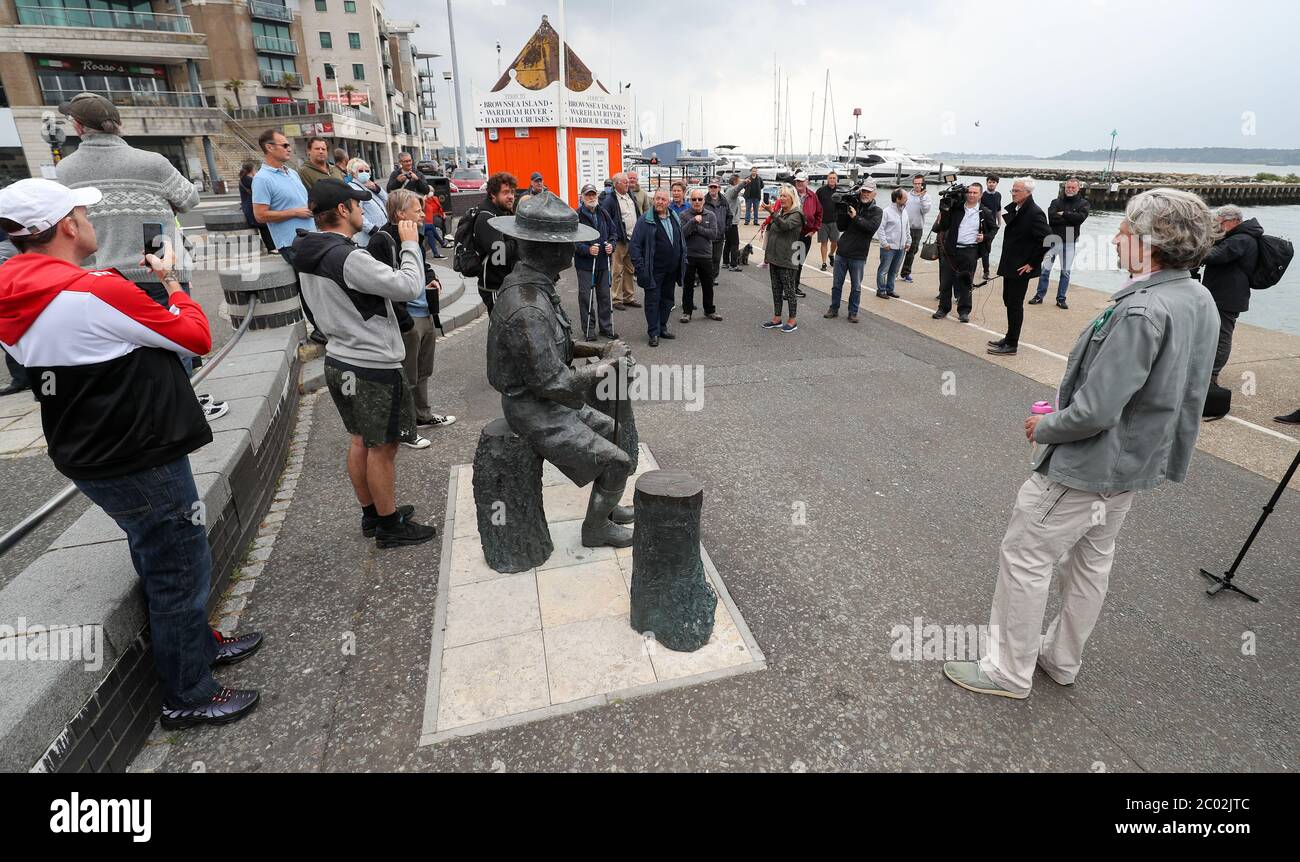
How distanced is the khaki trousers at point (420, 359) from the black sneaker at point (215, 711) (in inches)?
123

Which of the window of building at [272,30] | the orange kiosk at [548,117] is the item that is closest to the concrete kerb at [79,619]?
the orange kiosk at [548,117]

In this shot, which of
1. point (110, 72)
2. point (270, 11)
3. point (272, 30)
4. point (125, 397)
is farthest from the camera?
point (272, 30)

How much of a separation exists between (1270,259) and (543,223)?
7123 millimetres

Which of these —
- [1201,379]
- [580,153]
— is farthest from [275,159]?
[580,153]

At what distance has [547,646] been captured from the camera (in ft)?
11.2

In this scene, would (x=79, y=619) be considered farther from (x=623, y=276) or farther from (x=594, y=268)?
(x=623, y=276)

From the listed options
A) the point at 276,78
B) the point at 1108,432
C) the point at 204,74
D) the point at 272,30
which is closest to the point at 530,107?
the point at 1108,432

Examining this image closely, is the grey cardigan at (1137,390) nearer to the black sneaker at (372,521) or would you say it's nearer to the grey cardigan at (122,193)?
the black sneaker at (372,521)

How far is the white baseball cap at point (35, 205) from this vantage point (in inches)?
90.1

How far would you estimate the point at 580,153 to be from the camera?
17938mm

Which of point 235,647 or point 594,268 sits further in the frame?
point 594,268

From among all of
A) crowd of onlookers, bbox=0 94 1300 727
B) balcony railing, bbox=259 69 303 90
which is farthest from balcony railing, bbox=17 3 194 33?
crowd of onlookers, bbox=0 94 1300 727
